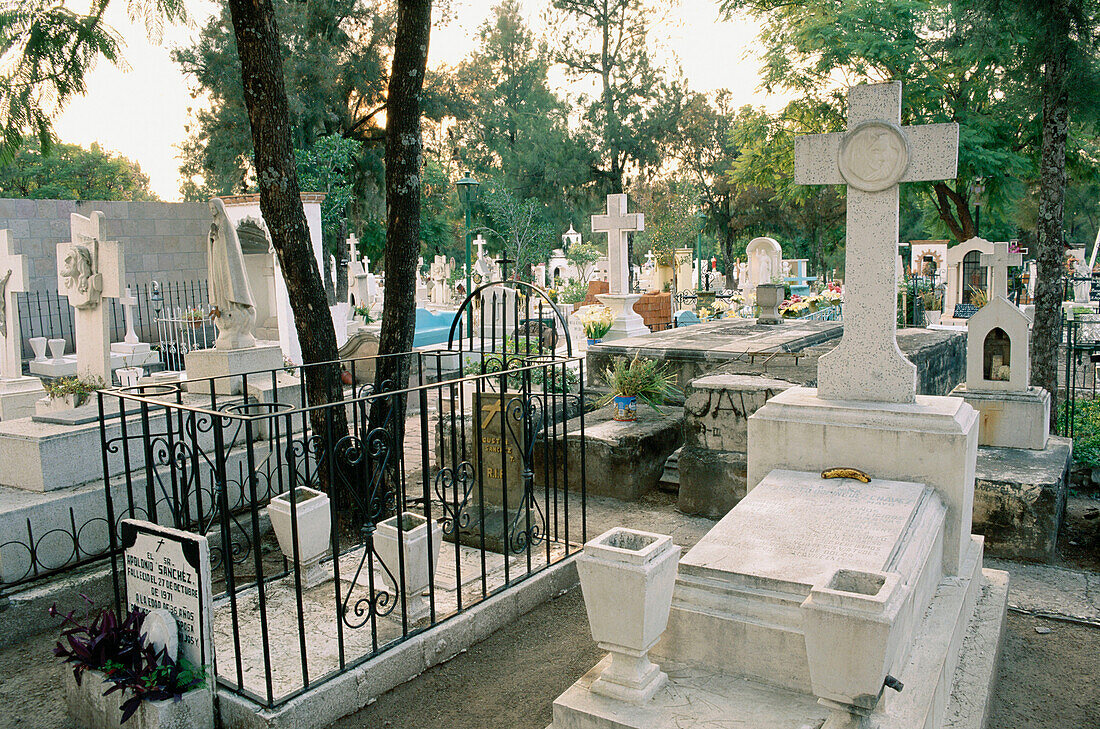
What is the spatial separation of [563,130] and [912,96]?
21.4 metres

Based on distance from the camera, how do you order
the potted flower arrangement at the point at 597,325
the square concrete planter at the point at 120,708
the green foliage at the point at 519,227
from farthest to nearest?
the green foliage at the point at 519,227 → the potted flower arrangement at the point at 597,325 → the square concrete planter at the point at 120,708

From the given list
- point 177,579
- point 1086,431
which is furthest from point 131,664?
point 1086,431

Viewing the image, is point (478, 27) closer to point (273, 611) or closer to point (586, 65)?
point (586, 65)

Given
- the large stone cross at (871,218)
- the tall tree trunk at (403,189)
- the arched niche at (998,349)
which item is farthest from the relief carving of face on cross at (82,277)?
the arched niche at (998,349)

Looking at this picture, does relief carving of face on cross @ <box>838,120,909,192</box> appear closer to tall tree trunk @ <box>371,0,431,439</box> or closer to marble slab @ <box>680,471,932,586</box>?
marble slab @ <box>680,471,932,586</box>

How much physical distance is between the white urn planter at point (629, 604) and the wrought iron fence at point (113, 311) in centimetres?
1252

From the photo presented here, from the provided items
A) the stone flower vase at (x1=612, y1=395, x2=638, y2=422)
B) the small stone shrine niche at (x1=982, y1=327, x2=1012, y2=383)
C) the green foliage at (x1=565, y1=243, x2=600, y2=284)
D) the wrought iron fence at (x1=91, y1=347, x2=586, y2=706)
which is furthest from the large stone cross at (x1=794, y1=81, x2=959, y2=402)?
the green foliage at (x1=565, y1=243, x2=600, y2=284)

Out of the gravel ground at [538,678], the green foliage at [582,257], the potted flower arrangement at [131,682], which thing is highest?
the green foliage at [582,257]

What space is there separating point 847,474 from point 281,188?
4.62 meters

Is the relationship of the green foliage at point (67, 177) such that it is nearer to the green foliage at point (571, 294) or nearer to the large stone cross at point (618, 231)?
the green foliage at point (571, 294)

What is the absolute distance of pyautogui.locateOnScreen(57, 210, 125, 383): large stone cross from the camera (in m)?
6.85

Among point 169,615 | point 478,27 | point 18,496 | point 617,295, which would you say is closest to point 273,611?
point 169,615

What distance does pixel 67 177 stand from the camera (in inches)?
1406

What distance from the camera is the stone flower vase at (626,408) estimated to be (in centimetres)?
775
